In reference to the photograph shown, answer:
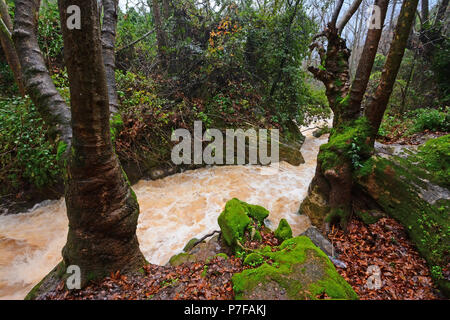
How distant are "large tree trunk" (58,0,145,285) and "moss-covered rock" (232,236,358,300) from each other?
1.47 meters

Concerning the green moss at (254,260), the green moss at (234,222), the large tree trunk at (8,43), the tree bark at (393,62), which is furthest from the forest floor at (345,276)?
the large tree trunk at (8,43)

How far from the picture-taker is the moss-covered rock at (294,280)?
6.58 feet

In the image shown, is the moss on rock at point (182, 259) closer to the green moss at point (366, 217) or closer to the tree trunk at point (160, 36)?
the green moss at point (366, 217)

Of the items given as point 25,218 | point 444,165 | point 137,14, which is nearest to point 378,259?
point 444,165

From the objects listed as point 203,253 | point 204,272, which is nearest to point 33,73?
point 204,272

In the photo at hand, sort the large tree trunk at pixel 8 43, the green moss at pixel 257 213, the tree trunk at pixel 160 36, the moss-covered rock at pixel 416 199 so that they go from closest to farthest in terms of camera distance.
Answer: the moss-covered rock at pixel 416 199
the green moss at pixel 257 213
the large tree trunk at pixel 8 43
the tree trunk at pixel 160 36

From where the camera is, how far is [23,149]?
4.50 m

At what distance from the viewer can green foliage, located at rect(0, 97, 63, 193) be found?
4590 mm

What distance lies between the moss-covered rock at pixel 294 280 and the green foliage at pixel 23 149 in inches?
204

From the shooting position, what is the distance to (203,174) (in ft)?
23.9

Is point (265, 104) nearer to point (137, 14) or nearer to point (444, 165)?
point (444, 165)

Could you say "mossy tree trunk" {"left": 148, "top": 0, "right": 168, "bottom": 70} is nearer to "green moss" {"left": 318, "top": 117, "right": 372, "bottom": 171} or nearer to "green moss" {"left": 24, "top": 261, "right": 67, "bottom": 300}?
"green moss" {"left": 318, "top": 117, "right": 372, "bottom": 171}

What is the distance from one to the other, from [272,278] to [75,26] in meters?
2.84

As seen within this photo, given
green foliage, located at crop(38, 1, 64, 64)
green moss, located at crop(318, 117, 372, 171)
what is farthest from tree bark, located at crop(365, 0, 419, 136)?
green foliage, located at crop(38, 1, 64, 64)
